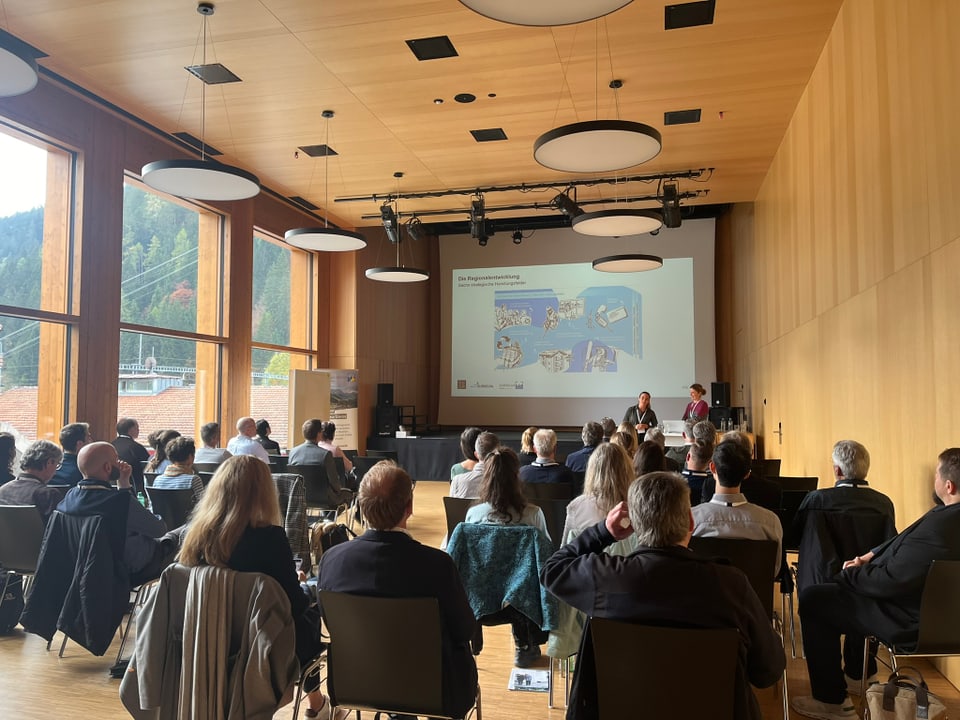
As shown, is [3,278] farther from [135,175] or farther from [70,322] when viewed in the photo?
[135,175]

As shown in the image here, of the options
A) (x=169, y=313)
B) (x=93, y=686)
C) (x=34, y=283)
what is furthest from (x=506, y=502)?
(x=169, y=313)

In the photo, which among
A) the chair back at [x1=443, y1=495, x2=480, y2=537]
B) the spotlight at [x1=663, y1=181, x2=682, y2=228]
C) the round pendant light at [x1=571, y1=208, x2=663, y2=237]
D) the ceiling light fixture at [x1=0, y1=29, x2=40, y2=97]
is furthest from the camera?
the spotlight at [x1=663, y1=181, x2=682, y2=228]

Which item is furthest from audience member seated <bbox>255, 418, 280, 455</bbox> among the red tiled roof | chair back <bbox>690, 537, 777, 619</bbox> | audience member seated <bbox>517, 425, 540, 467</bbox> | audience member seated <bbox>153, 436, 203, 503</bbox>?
chair back <bbox>690, 537, 777, 619</bbox>

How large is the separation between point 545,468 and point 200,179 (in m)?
3.78

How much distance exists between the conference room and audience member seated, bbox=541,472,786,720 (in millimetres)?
1554

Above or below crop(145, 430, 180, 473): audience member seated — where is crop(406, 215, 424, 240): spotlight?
above

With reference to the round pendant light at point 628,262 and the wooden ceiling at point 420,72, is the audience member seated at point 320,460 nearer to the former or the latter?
the wooden ceiling at point 420,72

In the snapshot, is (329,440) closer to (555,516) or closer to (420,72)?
(555,516)

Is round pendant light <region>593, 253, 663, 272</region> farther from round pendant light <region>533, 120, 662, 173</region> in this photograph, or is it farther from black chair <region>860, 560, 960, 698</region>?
black chair <region>860, 560, 960, 698</region>

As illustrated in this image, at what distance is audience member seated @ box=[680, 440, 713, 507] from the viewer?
439 centimetres

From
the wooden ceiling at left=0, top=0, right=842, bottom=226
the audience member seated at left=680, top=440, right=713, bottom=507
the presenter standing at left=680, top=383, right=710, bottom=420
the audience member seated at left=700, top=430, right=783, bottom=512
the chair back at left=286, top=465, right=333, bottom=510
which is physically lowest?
the chair back at left=286, top=465, right=333, bottom=510

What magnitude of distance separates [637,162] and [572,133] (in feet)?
3.83

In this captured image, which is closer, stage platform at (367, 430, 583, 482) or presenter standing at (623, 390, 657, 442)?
presenter standing at (623, 390, 657, 442)

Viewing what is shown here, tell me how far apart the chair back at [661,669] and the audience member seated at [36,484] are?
134 inches
